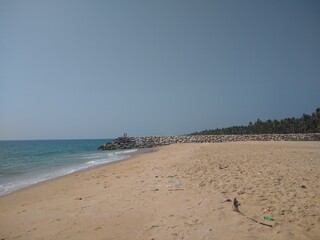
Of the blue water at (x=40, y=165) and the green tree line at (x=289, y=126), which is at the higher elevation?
the green tree line at (x=289, y=126)

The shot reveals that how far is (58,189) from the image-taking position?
32.0 ft

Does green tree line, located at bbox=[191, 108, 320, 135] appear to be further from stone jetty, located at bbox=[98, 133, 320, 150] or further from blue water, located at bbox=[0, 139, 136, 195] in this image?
blue water, located at bbox=[0, 139, 136, 195]

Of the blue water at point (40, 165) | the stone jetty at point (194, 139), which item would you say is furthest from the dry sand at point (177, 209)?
the stone jetty at point (194, 139)

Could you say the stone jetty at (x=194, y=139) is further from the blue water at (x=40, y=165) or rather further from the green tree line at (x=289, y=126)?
the green tree line at (x=289, y=126)

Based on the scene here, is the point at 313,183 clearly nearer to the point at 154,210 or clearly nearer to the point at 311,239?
the point at 311,239

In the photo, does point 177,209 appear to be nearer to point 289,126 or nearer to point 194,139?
point 194,139

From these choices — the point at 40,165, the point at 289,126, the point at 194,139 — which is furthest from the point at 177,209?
the point at 289,126

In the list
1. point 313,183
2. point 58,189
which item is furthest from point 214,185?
point 58,189

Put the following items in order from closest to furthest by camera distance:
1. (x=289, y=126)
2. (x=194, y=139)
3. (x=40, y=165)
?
(x=40, y=165), (x=194, y=139), (x=289, y=126)

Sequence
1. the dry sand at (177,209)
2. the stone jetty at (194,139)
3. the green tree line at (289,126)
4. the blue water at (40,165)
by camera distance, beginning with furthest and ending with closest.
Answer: the green tree line at (289,126), the stone jetty at (194,139), the blue water at (40,165), the dry sand at (177,209)

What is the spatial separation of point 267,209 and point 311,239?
1271mm

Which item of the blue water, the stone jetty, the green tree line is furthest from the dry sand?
the green tree line

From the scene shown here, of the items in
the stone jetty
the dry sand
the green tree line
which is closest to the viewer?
the dry sand

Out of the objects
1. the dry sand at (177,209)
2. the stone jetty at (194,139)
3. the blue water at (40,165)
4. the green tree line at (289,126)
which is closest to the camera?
the dry sand at (177,209)
